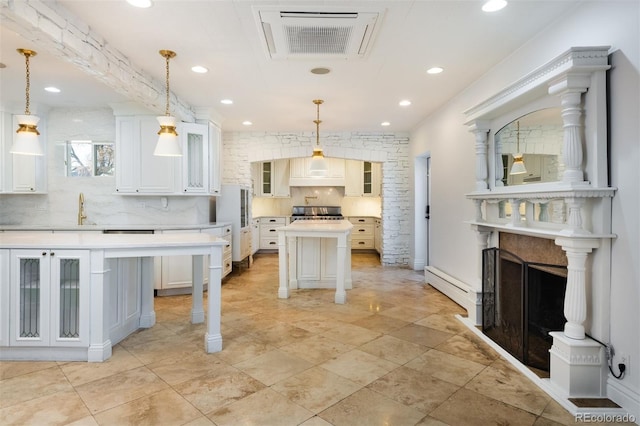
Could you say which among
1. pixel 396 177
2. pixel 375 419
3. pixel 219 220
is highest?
pixel 396 177

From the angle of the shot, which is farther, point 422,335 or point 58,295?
point 422,335

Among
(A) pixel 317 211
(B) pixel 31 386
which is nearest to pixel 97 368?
(B) pixel 31 386

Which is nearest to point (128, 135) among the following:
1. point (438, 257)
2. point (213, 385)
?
point (213, 385)

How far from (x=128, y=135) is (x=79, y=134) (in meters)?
0.87

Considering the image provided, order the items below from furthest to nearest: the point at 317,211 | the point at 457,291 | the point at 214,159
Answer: the point at 317,211 → the point at 214,159 → the point at 457,291

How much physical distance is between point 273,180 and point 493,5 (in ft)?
21.9

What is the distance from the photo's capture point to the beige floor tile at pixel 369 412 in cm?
191

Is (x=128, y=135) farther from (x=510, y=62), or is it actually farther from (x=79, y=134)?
(x=510, y=62)

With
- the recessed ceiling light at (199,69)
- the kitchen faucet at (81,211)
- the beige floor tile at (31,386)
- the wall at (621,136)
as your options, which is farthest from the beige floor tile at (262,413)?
the kitchen faucet at (81,211)

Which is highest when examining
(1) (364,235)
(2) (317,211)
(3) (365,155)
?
(3) (365,155)

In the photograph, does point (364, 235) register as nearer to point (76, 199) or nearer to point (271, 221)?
point (271, 221)

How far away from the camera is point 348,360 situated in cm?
268

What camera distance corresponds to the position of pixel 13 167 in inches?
186

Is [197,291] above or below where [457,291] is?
above
